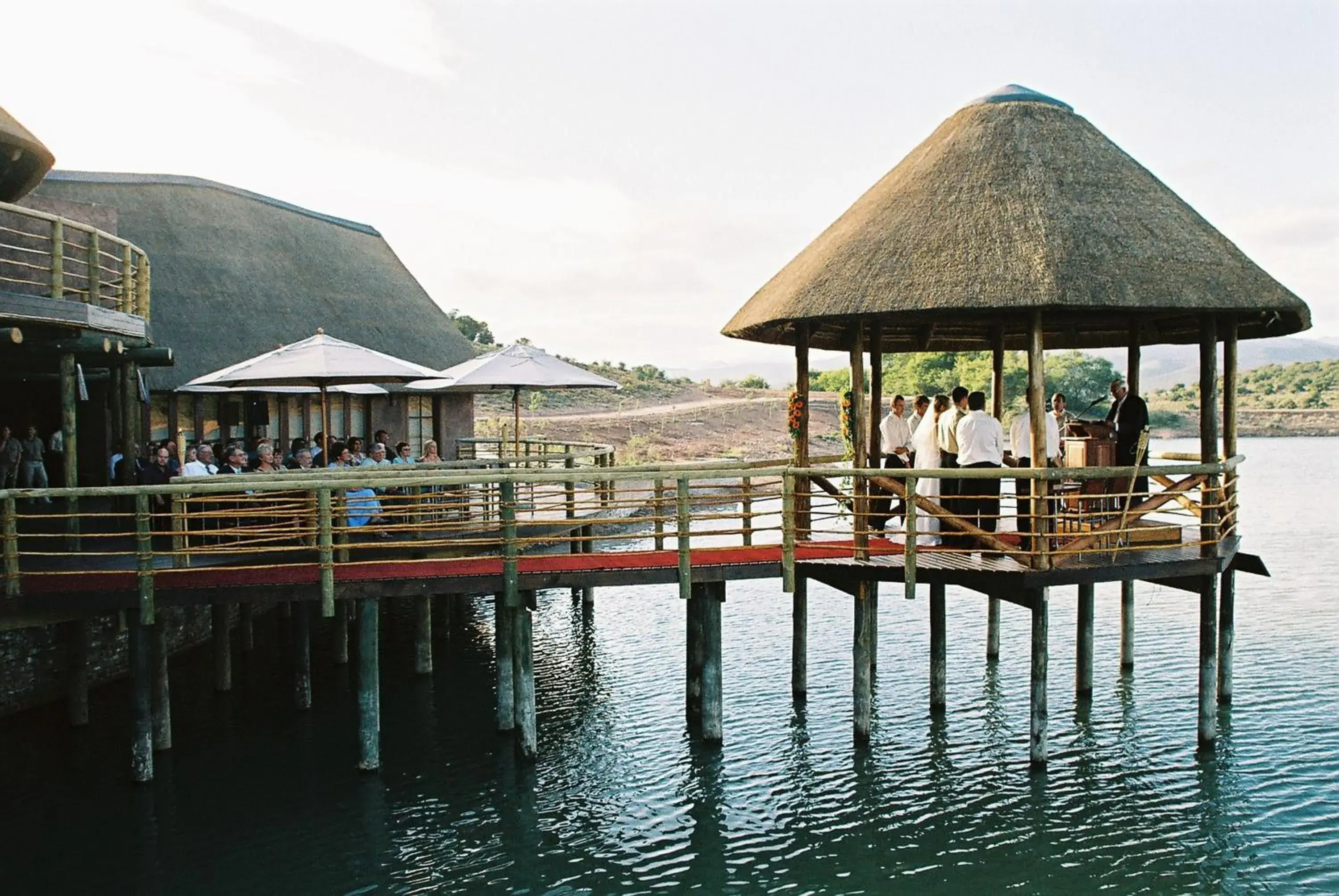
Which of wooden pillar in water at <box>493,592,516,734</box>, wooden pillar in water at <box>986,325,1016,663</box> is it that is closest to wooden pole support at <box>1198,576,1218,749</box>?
wooden pillar in water at <box>986,325,1016,663</box>

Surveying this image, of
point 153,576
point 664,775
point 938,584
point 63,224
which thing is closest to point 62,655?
point 153,576

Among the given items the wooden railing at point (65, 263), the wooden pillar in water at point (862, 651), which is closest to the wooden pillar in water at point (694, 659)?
the wooden pillar in water at point (862, 651)

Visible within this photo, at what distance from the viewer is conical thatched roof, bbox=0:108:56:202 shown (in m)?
16.5

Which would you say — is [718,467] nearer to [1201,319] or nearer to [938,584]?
[938,584]

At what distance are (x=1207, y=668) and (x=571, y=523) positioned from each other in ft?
25.8

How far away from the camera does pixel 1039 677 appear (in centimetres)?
1378

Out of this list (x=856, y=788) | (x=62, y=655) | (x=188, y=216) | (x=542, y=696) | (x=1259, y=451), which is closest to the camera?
(x=856, y=788)

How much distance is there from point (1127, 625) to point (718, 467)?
7.21m

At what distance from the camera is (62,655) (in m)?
16.4

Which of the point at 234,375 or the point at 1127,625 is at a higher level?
the point at 234,375

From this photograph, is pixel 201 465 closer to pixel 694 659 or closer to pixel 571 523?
pixel 571 523

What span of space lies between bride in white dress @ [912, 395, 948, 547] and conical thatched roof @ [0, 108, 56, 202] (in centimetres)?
1238

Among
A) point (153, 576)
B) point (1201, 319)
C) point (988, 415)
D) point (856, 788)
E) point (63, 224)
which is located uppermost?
point (63, 224)

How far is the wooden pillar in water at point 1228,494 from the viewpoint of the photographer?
14953 millimetres
